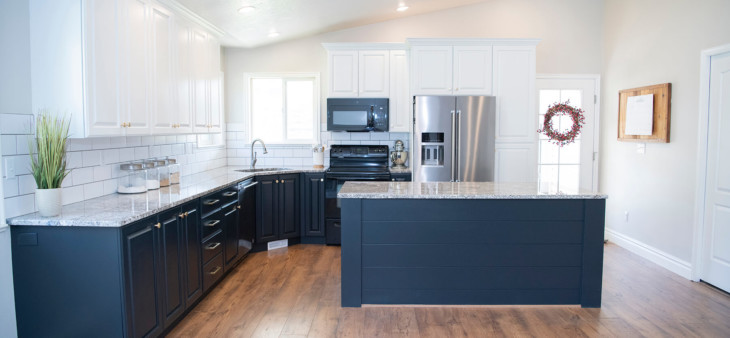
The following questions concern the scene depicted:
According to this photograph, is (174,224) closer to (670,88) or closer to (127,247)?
(127,247)

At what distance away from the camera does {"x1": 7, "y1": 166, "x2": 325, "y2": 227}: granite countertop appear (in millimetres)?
2326

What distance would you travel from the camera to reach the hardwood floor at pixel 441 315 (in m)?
2.98

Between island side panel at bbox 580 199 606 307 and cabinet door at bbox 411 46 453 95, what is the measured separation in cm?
222

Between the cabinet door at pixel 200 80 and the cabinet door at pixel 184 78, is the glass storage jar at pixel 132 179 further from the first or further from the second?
the cabinet door at pixel 200 80

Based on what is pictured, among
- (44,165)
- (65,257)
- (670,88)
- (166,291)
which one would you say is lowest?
(166,291)

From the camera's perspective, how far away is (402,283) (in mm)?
3344

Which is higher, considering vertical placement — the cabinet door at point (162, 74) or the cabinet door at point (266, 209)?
the cabinet door at point (162, 74)

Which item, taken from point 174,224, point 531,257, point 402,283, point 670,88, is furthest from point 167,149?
point 670,88

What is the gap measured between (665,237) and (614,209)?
0.93 metres

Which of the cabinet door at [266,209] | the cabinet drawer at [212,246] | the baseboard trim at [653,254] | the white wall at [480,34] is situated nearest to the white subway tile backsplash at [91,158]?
the cabinet drawer at [212,246]

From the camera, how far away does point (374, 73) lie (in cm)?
529

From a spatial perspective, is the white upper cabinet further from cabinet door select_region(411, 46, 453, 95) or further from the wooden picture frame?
the wooden picture frame

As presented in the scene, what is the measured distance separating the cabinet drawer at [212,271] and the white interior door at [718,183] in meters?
4.14

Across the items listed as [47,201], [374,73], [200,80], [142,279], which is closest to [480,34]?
[374,73]
